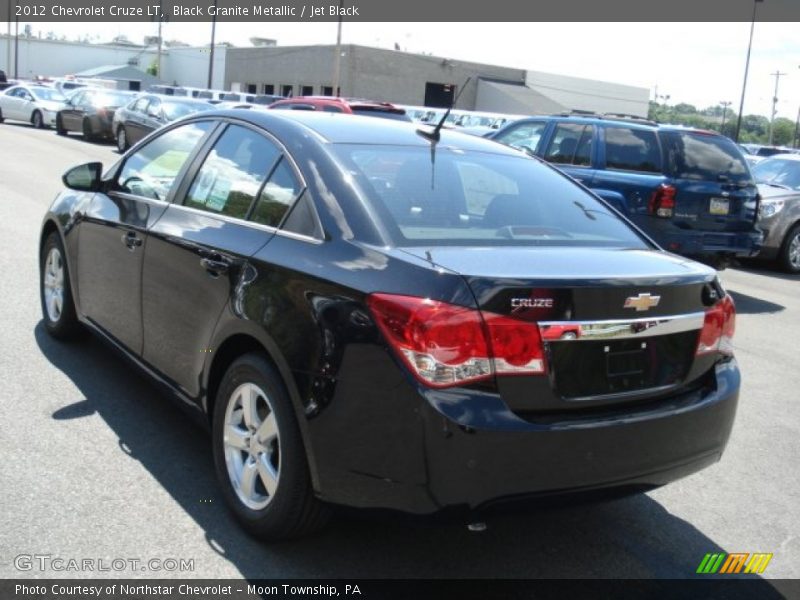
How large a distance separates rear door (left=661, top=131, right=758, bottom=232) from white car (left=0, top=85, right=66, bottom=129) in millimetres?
28275

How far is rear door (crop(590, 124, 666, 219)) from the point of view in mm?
9883

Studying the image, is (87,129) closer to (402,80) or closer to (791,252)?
(791,252)

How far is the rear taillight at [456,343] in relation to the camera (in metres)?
2.90

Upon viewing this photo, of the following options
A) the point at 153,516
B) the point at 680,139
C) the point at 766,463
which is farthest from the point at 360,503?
the point at 680,139

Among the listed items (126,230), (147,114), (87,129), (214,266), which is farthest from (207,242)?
(87,129)

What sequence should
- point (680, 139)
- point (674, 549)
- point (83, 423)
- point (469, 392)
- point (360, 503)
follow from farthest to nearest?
point (680, 139) < point (83, 423) < point (674, 549) < point (360, 503) < point (469, 392)

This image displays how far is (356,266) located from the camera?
10.6ft

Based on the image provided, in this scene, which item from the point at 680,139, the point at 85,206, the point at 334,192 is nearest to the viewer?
the point at 334,192

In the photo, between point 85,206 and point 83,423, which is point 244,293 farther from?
point 85,206

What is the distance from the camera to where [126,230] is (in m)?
4.83

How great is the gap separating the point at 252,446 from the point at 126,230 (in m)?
1.81

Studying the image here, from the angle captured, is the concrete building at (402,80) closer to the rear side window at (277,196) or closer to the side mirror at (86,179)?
the side mirror at (86,179)

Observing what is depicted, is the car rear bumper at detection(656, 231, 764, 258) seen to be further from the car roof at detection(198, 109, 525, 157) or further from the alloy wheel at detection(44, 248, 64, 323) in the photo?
the alloy wheel at detection(44, 248, 64, 323)

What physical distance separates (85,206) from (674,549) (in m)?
3.94
